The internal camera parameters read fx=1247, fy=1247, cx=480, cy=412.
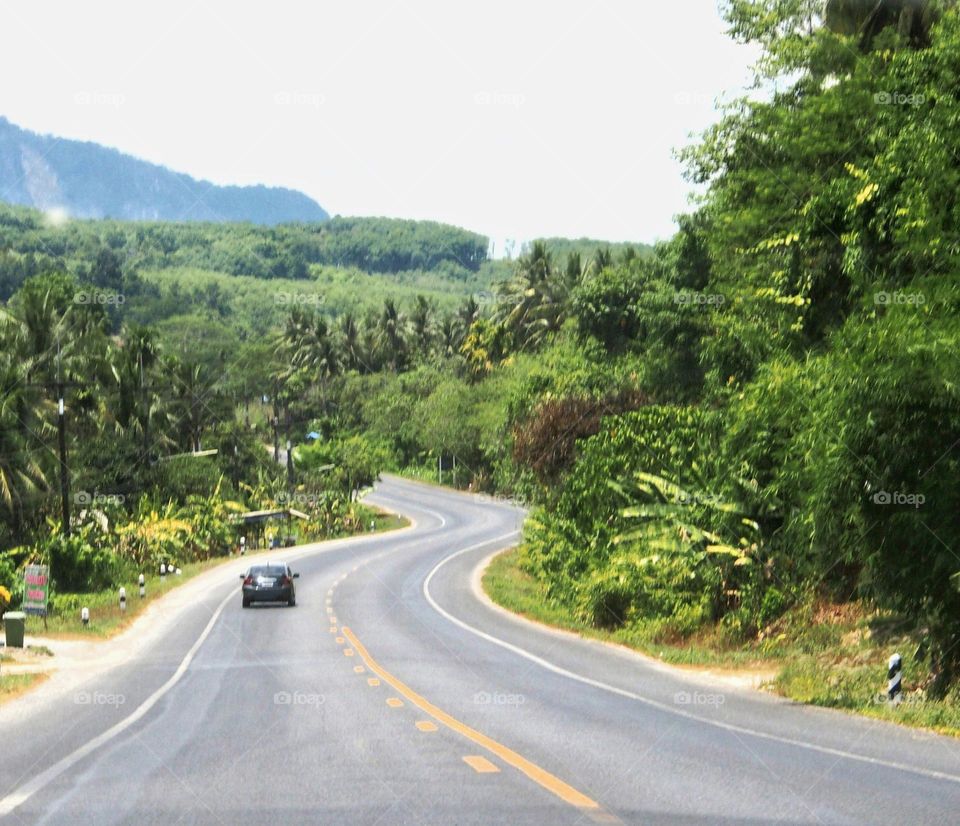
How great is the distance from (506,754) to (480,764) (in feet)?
2.01

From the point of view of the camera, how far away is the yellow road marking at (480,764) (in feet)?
33.7

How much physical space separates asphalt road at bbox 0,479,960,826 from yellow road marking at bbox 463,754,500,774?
5cm

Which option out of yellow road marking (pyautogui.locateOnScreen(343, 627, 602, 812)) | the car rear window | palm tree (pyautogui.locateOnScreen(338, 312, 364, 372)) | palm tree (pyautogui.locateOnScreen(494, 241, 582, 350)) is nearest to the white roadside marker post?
yellow road marking (pyautogui.locateOnScreen(343, 627, 602, 812))

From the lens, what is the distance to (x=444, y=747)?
11.7 metres

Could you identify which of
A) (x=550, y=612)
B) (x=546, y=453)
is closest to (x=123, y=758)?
(x=550, y=612)

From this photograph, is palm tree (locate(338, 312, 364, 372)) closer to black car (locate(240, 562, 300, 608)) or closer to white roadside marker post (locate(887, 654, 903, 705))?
black car (locate(240, 562, 300, 608))

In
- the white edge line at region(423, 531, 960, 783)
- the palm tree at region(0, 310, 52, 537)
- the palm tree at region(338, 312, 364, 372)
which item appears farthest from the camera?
the palm tree at region(338, 312, 364, 372)

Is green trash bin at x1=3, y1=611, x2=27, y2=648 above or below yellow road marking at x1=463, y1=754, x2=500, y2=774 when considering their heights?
below

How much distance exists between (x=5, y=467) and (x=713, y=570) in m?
35.3

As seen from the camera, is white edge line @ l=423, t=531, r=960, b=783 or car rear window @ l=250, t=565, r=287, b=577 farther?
car rear window @ l=250, t=565, r=287, b=577

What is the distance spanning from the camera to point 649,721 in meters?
13.8

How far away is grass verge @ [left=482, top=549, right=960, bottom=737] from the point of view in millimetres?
15492

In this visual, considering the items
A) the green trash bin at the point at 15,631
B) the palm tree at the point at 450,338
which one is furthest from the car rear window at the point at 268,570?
the palm tree at the point at 450,338

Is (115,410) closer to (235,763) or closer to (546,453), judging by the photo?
(546,453)
